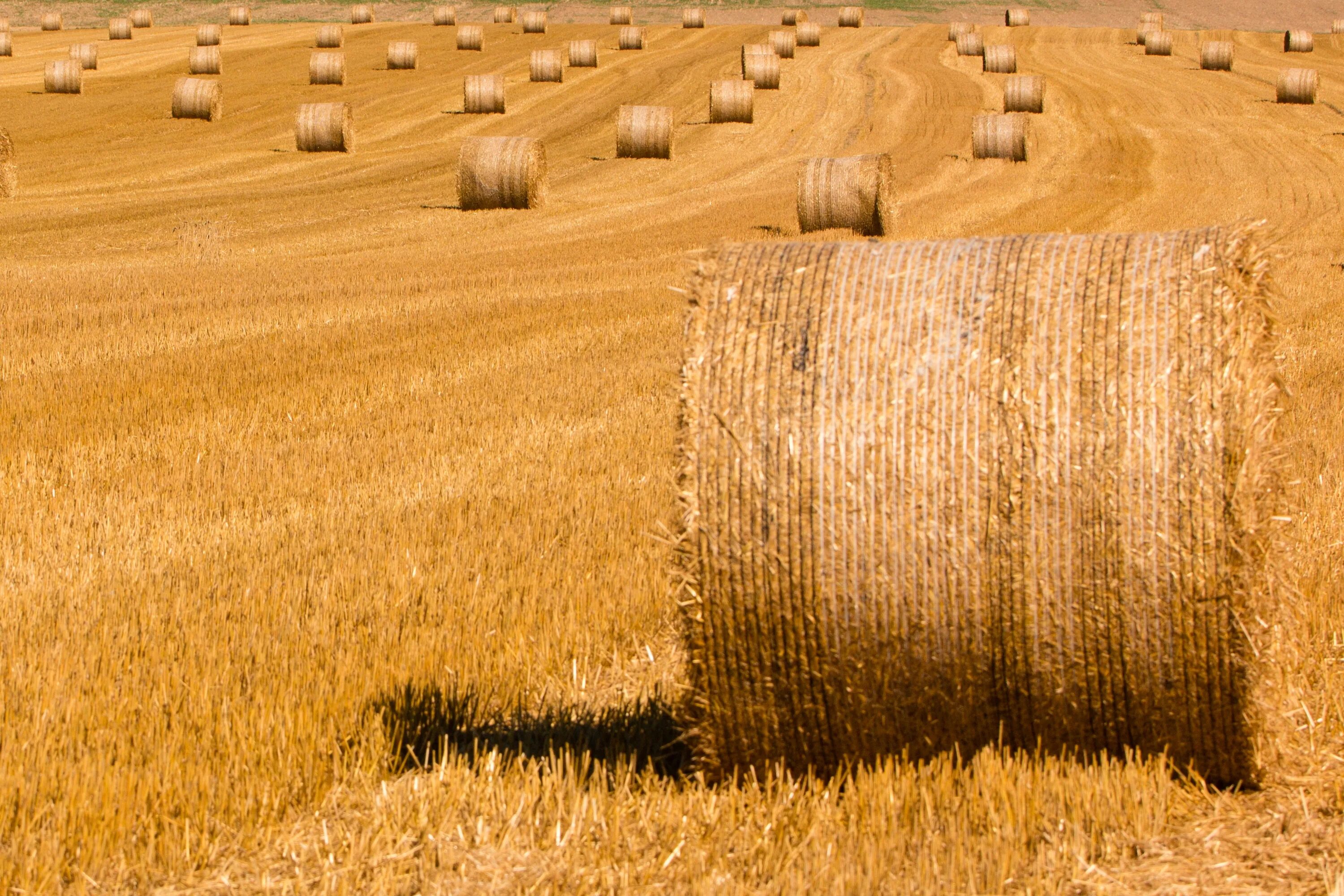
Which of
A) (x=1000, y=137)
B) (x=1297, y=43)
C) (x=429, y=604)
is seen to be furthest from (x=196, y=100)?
(x=1297, y=43)

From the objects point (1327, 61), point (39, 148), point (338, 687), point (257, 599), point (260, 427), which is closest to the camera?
point (338, 687)

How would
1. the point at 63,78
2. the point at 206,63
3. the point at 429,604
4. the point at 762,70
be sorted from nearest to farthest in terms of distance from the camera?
the point at 429,604, the point at 63,78, the point at 762,70, the point at 206,63

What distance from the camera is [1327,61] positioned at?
4094cm

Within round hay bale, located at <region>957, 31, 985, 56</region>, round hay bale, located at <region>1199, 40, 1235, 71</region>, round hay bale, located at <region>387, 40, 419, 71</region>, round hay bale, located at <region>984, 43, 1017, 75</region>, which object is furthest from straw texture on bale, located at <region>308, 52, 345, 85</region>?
round hay bale, located at <region>1199, 40, 1235, 71</region>

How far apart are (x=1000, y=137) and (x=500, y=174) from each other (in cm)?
905

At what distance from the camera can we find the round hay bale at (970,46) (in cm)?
4138

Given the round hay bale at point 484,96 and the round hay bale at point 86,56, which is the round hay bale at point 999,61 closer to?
the round hay bale at point 484,96

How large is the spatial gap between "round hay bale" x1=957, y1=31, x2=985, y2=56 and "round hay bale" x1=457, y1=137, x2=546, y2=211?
77.9 ft

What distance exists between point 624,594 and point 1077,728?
2132 millimetres

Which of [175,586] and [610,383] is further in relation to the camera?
[610,383]

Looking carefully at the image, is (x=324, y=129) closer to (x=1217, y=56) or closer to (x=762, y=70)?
(x=762, y=70)

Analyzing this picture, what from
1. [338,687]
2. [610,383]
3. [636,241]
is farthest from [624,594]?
[636,241]

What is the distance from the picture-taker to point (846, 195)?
685 inches

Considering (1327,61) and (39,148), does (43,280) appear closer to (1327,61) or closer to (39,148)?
(39,148)
